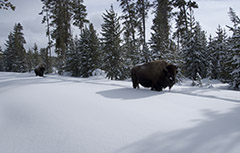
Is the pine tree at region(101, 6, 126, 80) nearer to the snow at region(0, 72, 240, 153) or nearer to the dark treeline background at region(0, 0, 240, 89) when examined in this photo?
the dark treeline background at region(0, 0, 240, 89)

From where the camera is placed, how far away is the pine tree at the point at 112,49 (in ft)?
56.4

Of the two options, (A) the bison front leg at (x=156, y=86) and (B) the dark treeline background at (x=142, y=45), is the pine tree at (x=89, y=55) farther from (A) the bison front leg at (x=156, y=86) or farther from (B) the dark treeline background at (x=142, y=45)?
(A) the bison front leg at (x=156, y=86)

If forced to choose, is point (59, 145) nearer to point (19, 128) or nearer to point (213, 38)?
point (19, 128)

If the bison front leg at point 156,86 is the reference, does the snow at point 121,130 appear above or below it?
below

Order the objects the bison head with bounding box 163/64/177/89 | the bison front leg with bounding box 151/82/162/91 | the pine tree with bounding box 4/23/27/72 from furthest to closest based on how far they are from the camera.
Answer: the pine tree with bounding box 4/23/27/72
the bison front leg with bounding box 151/82/162/91
the bison head with bounding box 163/64/177/89

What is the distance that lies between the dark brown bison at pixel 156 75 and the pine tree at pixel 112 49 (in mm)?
10768

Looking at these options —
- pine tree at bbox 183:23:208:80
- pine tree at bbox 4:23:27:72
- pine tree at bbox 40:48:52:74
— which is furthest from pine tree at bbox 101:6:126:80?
pine tree at bbox 4:23:27:72

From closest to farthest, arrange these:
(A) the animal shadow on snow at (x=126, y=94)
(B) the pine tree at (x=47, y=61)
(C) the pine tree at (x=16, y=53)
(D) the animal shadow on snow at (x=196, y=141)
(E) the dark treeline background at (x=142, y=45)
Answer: (D) the animal shadow on snow at (x=196, y=141) < (A) the animal shadow on snow at (x=126, y=94) < (E) the dark treeline background at (x=142, y=45) < (B) the pine tree at (x=47, y=61) < (C) the pine tree at (x=16, y=53)

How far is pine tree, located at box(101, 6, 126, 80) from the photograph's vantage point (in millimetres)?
17203

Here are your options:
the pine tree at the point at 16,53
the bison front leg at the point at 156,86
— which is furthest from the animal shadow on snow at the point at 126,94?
the pine tree at the point at 16,53

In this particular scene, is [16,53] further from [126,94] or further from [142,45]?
[126,94]

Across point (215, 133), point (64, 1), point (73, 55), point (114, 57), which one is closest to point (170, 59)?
point (114, 57)

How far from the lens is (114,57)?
17203mm

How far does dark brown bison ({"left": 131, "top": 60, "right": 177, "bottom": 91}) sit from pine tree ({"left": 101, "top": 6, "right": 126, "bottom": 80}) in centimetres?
Result: 1077
